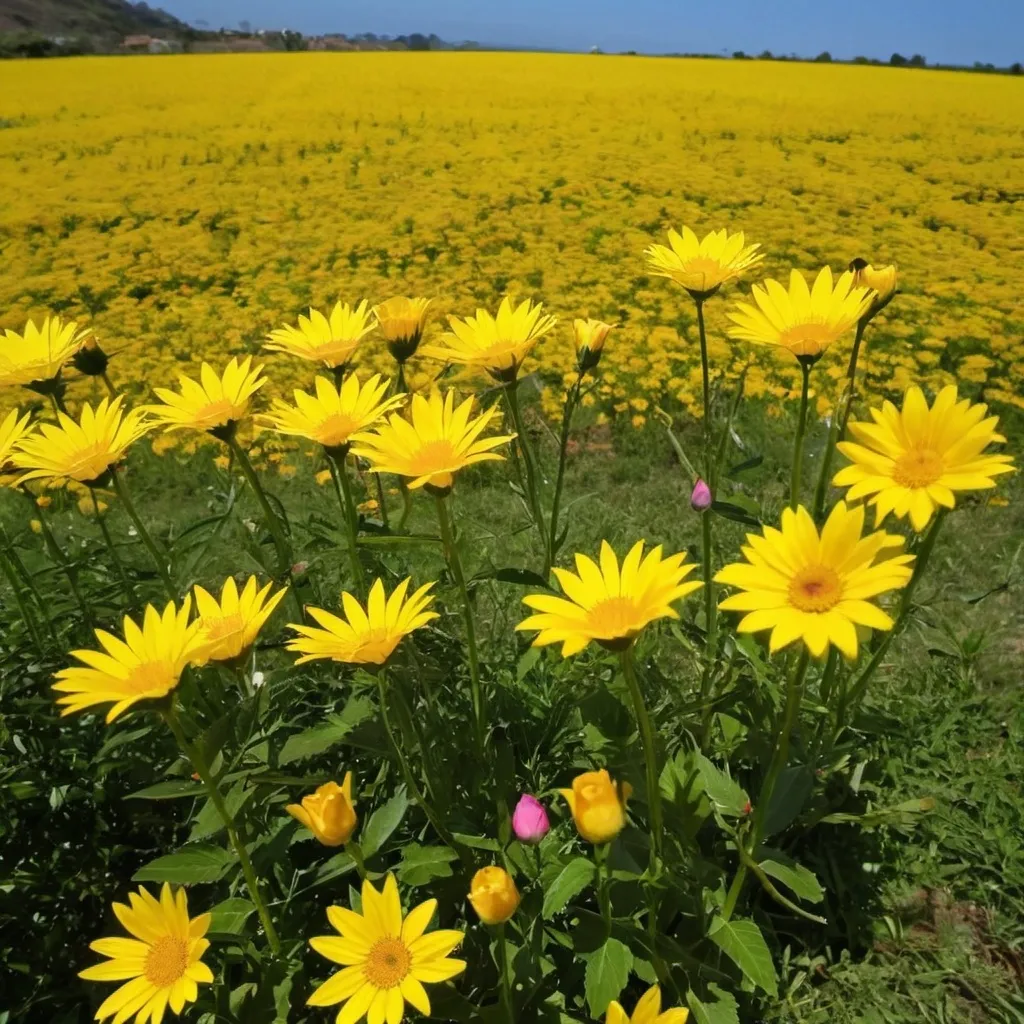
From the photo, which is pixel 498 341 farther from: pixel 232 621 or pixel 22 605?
pixel 22 605

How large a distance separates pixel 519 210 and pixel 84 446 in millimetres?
6554

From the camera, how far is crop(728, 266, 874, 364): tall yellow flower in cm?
125

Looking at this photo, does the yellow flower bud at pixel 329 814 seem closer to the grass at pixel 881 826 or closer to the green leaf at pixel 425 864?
the green leaf at pixel 425 864

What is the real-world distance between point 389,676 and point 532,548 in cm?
186

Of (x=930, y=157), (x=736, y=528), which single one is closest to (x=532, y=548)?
(x=736, y=528)

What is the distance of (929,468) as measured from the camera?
0.99 metres

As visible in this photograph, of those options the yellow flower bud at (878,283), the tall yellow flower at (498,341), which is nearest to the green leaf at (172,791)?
the tall yellow flower at (498,341)

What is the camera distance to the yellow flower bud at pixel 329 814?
3.15 feet

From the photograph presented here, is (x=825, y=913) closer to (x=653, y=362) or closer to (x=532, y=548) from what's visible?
(x=532, y=548)

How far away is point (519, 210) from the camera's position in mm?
7371

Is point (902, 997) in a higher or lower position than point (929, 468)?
lower

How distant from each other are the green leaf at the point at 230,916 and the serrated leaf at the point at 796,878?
73 centimetres

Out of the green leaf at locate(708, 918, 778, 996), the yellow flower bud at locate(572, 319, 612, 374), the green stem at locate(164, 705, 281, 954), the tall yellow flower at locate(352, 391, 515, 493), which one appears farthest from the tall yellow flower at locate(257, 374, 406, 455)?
the green leaf at locate(708, 918, 778, 996)

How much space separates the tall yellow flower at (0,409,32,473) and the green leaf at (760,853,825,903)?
134 cm
